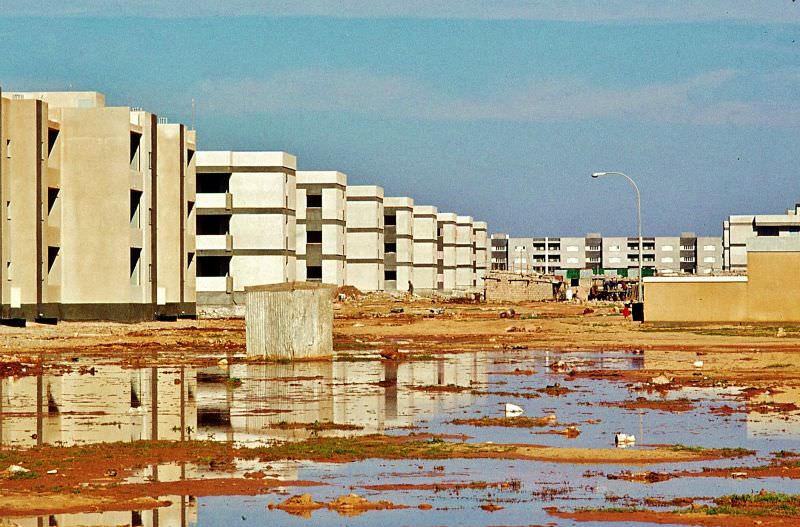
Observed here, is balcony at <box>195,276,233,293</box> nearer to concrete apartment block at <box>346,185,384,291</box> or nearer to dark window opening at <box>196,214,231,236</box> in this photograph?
dark window opening at <box>196,214,231,236</box>

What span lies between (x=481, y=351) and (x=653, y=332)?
15.6 m

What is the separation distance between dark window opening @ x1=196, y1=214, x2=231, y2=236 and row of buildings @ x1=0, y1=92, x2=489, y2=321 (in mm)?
98

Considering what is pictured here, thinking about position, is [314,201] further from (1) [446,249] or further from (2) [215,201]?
(1) [446,249]

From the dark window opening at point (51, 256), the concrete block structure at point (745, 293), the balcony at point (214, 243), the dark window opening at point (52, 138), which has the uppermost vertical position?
the dark window opening at point (52, 138)

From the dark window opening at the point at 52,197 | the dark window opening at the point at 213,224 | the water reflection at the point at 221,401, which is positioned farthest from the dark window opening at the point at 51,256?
the water reflection at the point at 221,401

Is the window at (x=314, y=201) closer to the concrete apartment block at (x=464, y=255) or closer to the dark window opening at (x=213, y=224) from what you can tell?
the dark window opening at (x=213, y=224)

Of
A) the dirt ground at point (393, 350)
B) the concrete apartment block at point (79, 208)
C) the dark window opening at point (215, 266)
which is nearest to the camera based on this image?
the dirt ground at point (393, 350)

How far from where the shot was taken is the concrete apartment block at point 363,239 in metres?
136

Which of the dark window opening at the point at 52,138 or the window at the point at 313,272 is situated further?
the window at the point at 313,272

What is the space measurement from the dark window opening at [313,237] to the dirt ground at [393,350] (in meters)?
44.3

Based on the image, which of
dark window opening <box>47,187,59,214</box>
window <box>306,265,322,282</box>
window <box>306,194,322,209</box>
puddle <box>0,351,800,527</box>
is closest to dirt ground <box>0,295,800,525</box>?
puddle <box>0,351,800,527</box>

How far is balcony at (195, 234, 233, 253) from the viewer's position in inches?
3866

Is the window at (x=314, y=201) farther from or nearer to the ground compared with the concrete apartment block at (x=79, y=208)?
farther from the ground

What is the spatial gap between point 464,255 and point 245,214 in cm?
9157
